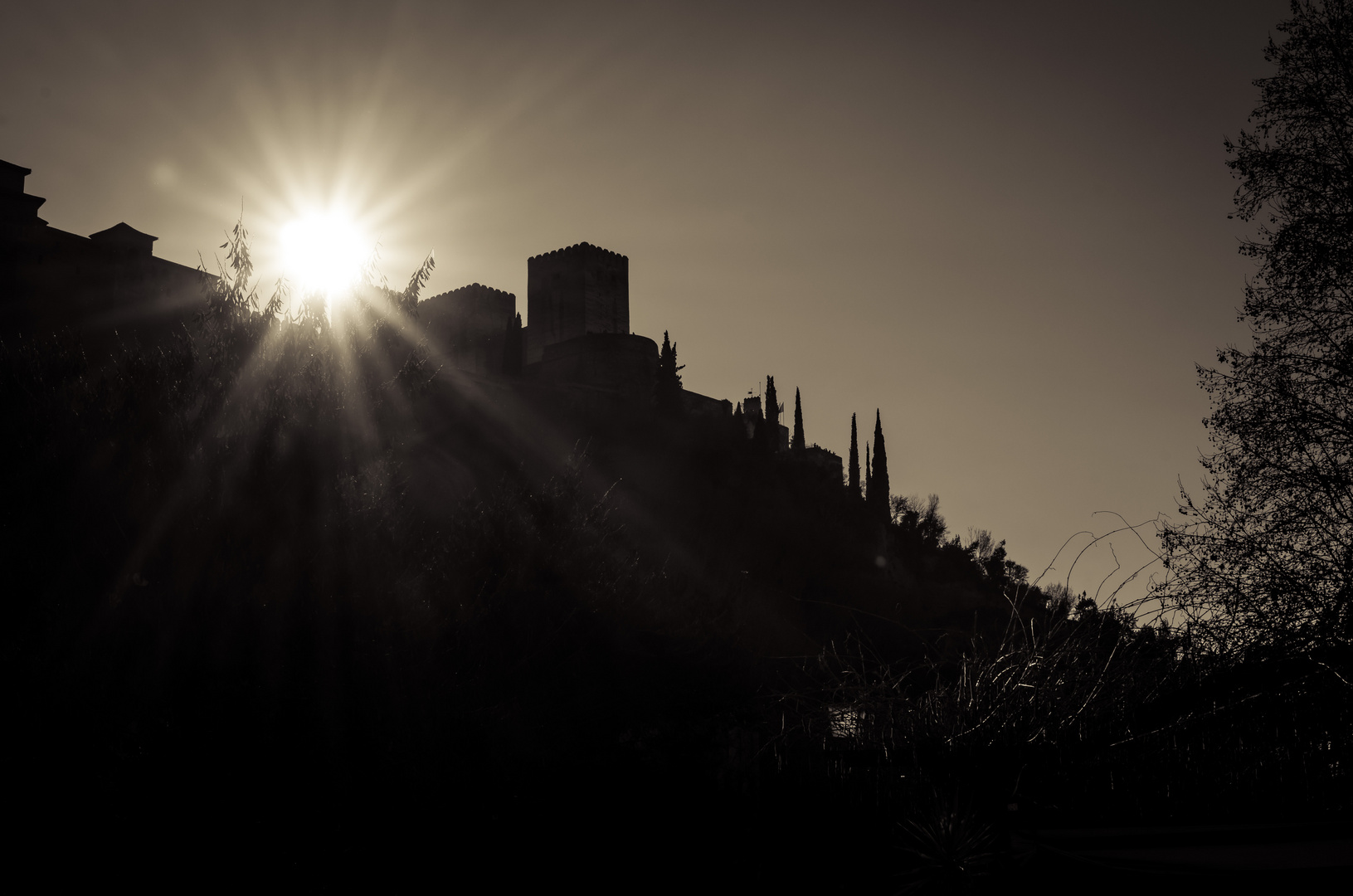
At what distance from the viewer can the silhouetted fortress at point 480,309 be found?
1206 inches

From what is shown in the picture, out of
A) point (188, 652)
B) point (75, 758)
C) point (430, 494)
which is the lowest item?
point (75, 758)

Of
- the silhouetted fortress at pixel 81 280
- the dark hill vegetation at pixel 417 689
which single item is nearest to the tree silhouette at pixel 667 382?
the silhouetted fortress at pixel 81 280

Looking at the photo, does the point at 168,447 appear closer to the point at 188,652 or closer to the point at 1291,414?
the point at 188,652

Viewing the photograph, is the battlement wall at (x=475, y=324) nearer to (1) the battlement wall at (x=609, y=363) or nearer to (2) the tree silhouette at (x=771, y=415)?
(1) the battlement wall at (x=609, y=363)

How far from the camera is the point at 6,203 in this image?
3044 cm

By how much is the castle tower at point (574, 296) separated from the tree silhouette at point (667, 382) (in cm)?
A: 603

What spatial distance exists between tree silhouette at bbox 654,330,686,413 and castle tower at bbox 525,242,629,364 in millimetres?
6029

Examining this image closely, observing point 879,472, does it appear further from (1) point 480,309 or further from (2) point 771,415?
(1) point 480,309

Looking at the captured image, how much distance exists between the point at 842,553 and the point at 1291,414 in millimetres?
40928

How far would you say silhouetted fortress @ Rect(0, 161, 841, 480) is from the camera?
30625mm

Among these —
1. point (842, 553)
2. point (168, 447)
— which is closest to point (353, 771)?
point (168, 447)

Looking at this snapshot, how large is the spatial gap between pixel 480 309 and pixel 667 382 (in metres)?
13.3

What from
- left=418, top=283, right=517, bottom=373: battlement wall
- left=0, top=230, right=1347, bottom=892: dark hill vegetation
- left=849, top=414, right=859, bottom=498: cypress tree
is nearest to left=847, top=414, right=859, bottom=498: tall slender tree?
left=849, top=414, right=859, bottom=498: cypress tree

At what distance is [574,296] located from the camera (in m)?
63.3
